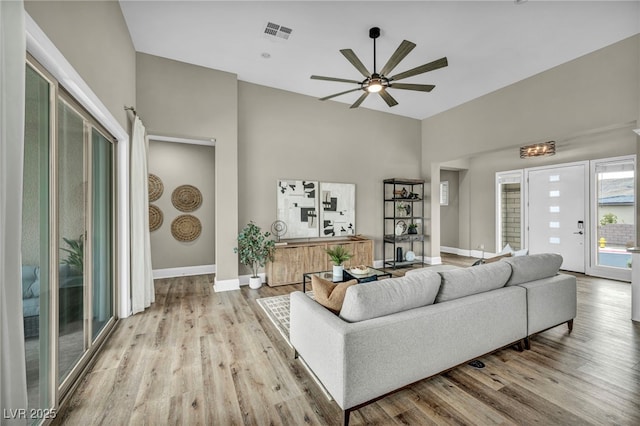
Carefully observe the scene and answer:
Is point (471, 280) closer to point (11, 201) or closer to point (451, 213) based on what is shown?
point (11, 201)

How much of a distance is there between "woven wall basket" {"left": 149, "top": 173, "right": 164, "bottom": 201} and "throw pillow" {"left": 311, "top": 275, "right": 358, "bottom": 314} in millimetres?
4409

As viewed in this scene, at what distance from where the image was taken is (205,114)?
427 cm

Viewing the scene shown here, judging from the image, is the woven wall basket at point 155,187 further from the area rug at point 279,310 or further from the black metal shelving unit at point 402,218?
the black metal shelving unit at point 402,218

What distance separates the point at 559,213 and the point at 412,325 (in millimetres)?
5862

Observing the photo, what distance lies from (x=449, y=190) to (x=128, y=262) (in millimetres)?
7734

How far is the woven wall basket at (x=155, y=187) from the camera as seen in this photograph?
5.14 m

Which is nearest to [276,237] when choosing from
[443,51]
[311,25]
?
[311,25]

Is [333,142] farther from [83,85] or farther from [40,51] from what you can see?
[40,51]

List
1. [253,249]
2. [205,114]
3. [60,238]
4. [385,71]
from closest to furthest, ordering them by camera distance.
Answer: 1. [60,238]
2. [385,71]
3. [205,114]
4. [253,249]

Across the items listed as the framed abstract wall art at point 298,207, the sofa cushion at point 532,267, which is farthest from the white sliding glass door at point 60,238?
the sofa cushion at point 532,267

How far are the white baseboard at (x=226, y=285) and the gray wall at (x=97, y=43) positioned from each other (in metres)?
2.47

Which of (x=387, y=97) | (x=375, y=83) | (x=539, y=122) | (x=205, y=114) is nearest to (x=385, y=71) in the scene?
(x=375, y=83)

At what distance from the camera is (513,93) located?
15.4 ft

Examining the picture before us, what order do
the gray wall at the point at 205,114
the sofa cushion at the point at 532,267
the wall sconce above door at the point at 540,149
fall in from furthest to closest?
the wall sconce above door at the point at 540,149
the gray wall at the point at 205,114
the sofa cushion at the point at 532,267
